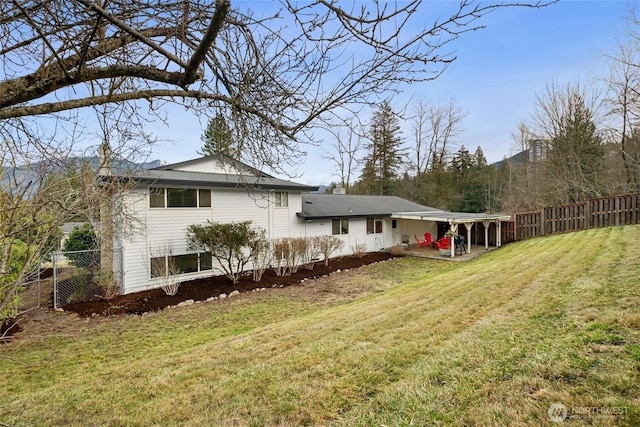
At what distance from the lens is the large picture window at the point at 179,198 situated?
34.7 feet

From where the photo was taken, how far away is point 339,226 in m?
16.7

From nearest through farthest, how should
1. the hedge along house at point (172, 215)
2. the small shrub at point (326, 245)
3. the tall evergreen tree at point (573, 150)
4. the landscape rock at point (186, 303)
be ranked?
the landscape rock at point (186, 303) → the hedge along house at point (172, 215) → the small shrub at point (326, 245) → the tall evergreen tree at point (573, 150)

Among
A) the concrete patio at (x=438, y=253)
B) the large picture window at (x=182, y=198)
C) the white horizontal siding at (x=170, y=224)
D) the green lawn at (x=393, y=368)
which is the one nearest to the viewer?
the green lawn at (x=393, y=368)

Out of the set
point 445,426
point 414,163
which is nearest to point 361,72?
point 445,426

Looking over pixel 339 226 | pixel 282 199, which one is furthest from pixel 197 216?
pixel 339 226

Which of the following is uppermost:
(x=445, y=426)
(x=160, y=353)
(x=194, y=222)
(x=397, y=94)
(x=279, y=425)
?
(x=397, y=94)

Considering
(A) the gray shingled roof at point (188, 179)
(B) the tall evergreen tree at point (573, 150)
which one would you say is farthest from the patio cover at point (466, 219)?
(A) the gray shingled roof at point (188, 179)

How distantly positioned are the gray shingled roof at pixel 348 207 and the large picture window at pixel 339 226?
47 centimetres

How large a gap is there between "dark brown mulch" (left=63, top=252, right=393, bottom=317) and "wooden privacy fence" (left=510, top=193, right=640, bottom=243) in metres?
10.2

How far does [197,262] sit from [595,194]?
2127 centimetres

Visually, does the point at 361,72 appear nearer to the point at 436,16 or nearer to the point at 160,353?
the point at 436,16

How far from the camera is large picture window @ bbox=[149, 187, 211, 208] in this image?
10.6 meters

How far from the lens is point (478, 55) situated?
2781mm

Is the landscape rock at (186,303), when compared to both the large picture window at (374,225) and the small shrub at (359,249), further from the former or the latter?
the large picture window at (374,225)
